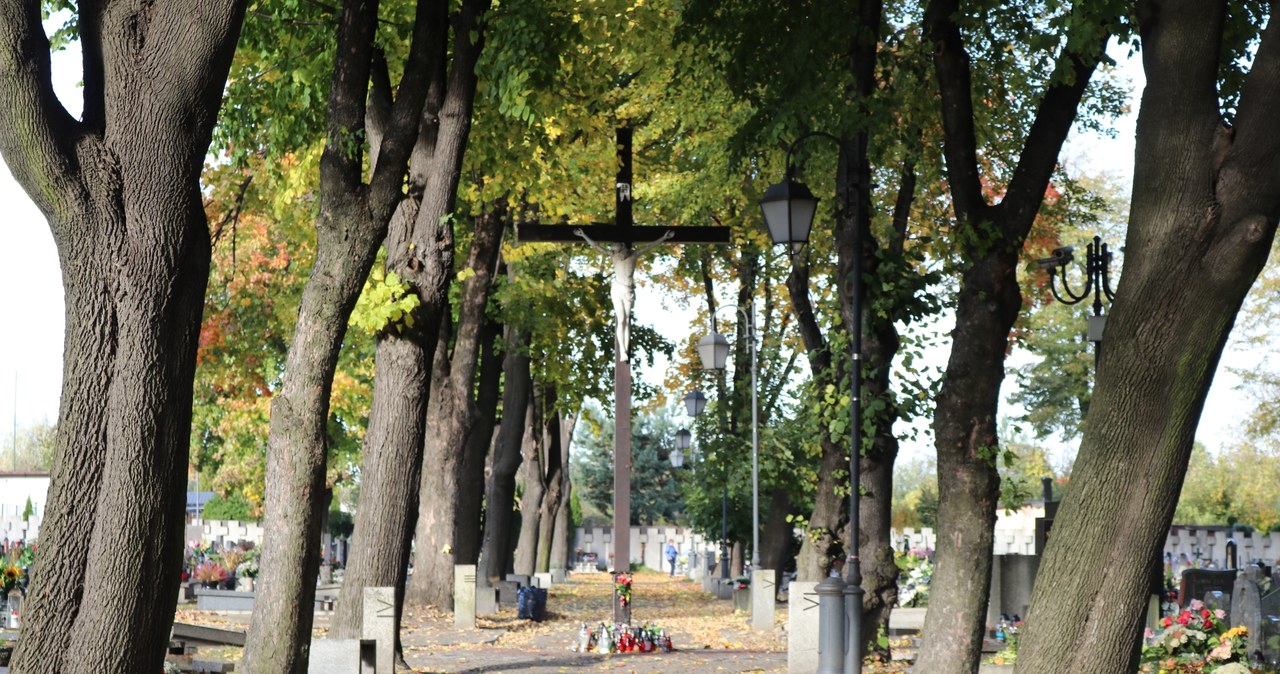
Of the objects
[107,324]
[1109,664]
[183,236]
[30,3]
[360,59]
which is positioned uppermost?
[360,59]

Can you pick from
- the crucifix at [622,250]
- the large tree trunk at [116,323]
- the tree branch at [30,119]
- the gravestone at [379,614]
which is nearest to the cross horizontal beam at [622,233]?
the crucifix at [622,250]

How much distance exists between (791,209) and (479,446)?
50.3ft

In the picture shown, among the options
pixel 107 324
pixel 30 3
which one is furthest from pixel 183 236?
pixel 30 3

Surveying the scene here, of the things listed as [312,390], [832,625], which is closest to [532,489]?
[832,625]

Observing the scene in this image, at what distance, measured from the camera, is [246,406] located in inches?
1423

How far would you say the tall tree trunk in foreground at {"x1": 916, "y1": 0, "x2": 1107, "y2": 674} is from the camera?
12.2 meters

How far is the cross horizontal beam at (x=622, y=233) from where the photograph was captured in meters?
18.8

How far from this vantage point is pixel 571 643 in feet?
67.7

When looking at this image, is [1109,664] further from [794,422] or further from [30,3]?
[794,422]

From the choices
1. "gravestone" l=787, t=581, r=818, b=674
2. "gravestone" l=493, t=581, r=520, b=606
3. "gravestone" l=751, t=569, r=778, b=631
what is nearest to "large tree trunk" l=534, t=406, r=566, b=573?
"gravestone" l=493, t=581, r=520, b=606

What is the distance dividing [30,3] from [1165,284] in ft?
18.2

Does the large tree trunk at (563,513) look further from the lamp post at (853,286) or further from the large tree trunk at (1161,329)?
the large tree trunk at (1161,329)

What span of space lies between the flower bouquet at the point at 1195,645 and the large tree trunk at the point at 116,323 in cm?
931

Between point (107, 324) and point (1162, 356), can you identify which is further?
point (1162, 356)
